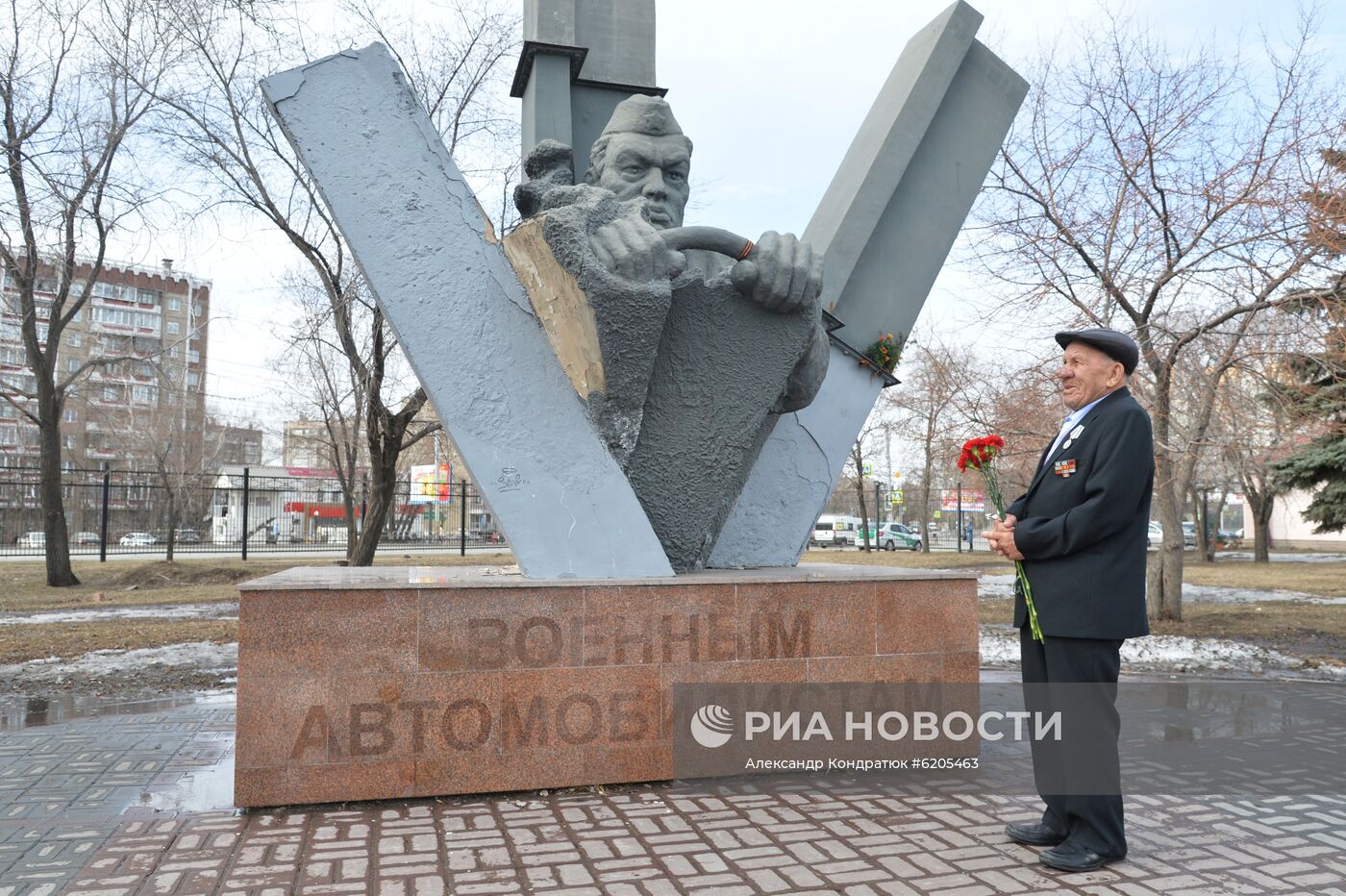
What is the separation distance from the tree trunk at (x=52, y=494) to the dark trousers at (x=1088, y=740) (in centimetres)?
1644

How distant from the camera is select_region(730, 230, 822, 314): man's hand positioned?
15.6 feet

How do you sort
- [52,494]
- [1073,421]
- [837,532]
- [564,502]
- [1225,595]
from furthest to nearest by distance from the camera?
[837,532] → [52,494] → [1225,595] → [564,502] → [1073,421]

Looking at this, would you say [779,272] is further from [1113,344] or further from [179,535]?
[179,535]

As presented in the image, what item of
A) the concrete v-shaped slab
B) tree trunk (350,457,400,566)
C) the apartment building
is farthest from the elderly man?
the apartment building

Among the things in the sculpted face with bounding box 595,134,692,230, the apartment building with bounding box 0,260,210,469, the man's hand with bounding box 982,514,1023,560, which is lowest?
the man's hand with bounding box 982,514,1023,560

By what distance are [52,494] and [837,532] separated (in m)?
32.3

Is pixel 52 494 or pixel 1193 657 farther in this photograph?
pixel 52 494

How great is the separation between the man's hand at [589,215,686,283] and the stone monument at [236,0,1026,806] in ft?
0.04

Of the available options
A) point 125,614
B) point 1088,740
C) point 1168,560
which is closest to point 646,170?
point 1088,740

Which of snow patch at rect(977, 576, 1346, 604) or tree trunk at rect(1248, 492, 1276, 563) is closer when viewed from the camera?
snow patch at rect(977, 576, 1346, 604)

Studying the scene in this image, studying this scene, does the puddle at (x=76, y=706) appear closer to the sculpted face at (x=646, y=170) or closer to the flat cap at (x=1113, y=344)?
the sculpted face at (x=646, y=170)

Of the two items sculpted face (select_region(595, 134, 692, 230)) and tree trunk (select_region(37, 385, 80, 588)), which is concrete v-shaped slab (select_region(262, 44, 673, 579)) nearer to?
sculpted face (select_region(595, 134, 692, 230))

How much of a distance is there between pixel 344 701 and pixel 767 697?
1.85m

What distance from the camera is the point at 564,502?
4.66m
